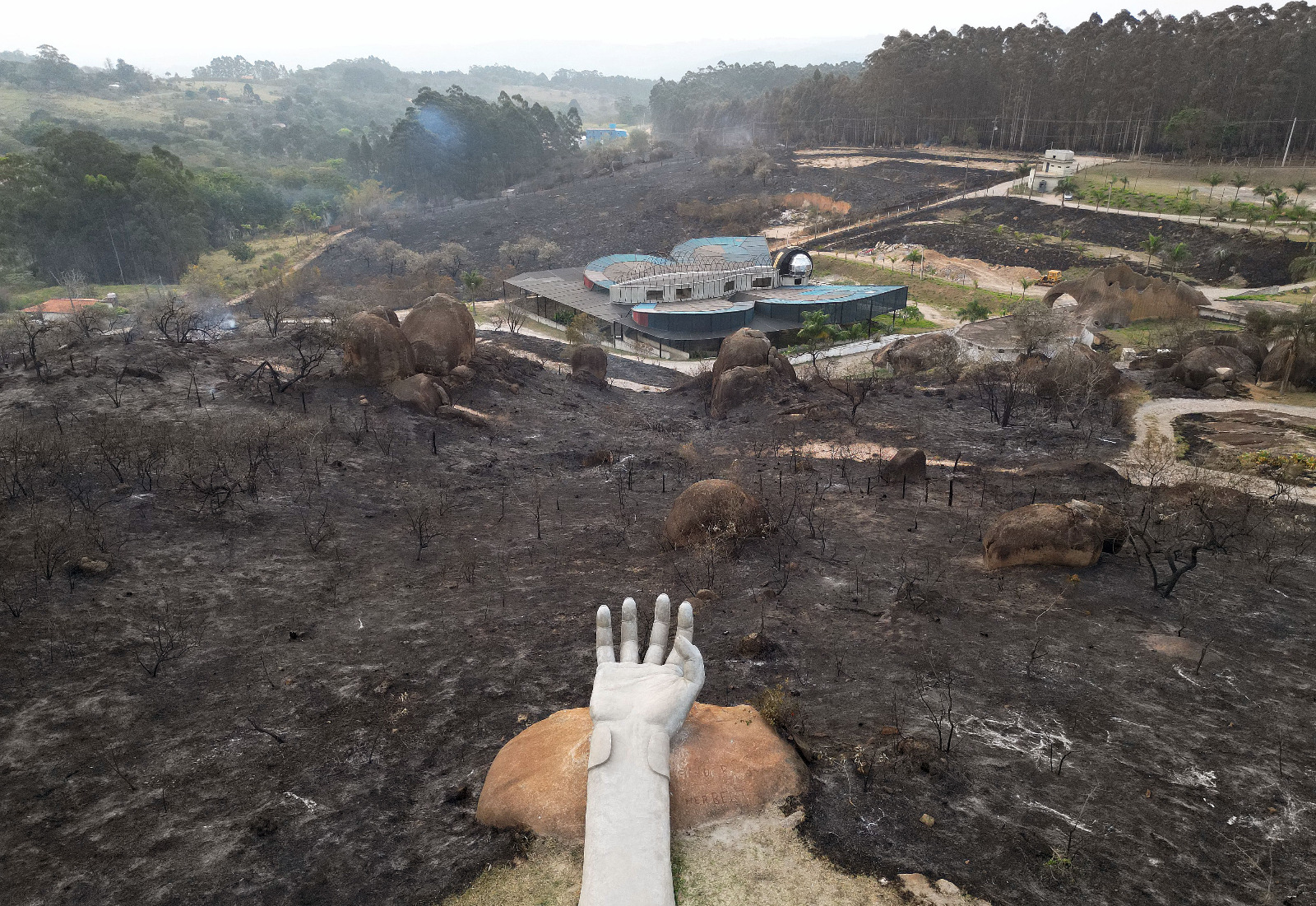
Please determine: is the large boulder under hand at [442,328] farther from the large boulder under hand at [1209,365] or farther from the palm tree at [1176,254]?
the palm tree at [1176,254]

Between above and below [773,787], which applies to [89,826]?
below

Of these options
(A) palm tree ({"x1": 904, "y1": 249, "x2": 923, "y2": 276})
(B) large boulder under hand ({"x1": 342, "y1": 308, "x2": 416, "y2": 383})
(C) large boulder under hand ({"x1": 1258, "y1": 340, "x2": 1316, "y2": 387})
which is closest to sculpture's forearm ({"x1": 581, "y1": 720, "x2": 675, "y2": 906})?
(B) large boulder under hand ({"x1": 342, "y1": 308, "x2": 416, "y2": 383})

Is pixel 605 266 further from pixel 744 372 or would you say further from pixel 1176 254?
pixel 1176 254

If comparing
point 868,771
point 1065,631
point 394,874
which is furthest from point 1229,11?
point 394,874

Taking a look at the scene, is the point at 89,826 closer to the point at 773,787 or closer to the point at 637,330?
the point at 773,787

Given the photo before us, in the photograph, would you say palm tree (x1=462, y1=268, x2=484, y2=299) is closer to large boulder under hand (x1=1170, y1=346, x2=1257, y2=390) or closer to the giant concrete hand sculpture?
large boulder under hand (x1=1170, y1=346, x2=1257, y2=390)

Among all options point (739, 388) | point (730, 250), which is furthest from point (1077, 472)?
point (730, 250)
